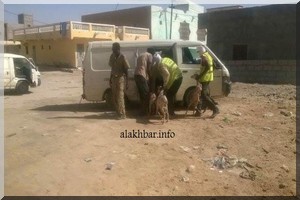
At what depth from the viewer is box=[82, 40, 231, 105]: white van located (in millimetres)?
8352

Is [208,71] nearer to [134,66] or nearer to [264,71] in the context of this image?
[134,66]

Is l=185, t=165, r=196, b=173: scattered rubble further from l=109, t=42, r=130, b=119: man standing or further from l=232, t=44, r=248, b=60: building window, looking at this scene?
l=232, t=44, r=248, b=60: building window

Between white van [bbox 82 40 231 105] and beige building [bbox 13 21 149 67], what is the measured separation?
1604 centimetres

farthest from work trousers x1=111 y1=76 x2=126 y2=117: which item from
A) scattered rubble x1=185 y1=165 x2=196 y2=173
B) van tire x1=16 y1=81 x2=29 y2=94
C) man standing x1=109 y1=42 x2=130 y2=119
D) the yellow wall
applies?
the yellow wall

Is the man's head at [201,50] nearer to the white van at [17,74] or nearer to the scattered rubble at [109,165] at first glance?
the scattered rubble at [109,165]

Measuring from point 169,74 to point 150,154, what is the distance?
2692mm

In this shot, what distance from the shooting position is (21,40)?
29.9 metres

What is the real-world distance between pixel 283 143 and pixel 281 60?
10.2 metres

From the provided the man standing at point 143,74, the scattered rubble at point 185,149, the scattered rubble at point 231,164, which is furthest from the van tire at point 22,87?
the scattered rubble at point 231,164

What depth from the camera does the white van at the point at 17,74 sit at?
512 inches

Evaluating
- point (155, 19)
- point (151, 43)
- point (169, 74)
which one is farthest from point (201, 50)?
point (155, 19)

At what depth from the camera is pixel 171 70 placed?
25.0 ft

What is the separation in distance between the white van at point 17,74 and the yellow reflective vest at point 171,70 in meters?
8.13

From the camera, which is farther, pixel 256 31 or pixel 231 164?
pixel 256 31
